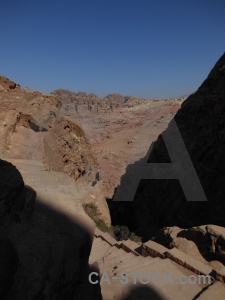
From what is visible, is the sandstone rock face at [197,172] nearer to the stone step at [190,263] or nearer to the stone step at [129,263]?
the stone step at [190,263]

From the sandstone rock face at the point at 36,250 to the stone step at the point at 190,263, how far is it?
8.60ft

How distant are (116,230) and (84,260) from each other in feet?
24.4

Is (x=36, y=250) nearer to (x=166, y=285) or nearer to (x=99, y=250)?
(x=166, y=285)

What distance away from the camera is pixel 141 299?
447cm

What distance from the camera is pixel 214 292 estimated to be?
4.50m

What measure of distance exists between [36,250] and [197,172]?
9.48 meters

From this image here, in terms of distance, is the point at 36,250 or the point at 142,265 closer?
the point at 36,250

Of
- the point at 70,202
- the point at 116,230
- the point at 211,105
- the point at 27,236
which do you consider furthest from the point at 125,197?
the point at 27,236

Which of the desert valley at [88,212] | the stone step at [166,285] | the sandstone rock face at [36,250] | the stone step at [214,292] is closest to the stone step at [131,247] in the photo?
the desert valley at [88,212]

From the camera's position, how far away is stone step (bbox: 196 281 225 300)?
4363 millimetres

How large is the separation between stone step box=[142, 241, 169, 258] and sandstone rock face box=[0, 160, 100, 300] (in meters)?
2.90

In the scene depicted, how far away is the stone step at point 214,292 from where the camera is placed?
14.3 feet

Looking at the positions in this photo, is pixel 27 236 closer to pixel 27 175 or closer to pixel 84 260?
pixel 84 260

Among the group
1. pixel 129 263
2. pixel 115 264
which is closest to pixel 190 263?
pixel 129 263
